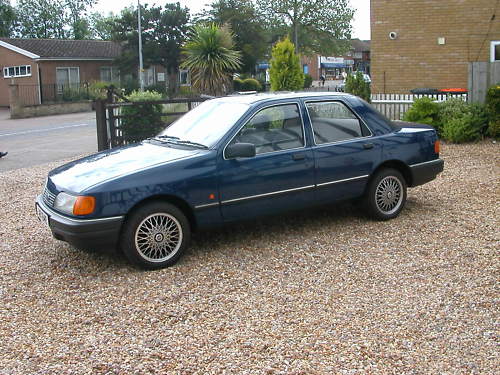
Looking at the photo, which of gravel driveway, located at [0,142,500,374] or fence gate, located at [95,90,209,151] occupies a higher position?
fence gate, located at [95,90,209,151]

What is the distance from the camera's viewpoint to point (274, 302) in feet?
16.8

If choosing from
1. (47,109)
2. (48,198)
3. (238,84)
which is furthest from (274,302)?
(238,84)

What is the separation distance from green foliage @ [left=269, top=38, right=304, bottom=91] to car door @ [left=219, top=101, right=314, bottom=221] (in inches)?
352

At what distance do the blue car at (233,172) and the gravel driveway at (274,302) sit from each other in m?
0.38

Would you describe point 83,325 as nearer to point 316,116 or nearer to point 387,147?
point 316,116

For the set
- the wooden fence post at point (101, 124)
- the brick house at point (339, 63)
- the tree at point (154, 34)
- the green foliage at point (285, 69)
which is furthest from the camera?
the brick house at point (339, 63)

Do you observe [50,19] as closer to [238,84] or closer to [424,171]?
[238,84]

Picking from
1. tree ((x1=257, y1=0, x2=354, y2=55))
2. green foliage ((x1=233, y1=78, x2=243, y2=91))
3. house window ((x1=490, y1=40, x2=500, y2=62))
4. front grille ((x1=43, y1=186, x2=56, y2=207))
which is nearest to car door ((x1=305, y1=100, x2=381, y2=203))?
front grille ((x1=43, y1=186, x2=56, y2=207))

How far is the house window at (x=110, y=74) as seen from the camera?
47.6m

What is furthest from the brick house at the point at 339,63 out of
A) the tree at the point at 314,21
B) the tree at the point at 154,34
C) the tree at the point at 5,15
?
the tree at the point at 154,34

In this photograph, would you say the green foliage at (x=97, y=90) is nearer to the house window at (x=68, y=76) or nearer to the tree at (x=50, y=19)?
the house window at (x=68, y=76)

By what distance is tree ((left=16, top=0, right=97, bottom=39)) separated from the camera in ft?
252

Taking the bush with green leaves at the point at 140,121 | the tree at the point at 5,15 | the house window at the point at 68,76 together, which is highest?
the tree at the point at 5,15

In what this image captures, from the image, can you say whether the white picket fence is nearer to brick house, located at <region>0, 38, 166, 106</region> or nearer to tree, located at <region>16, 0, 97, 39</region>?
brick house, located at <region>0, 38, 166, 106</region>
